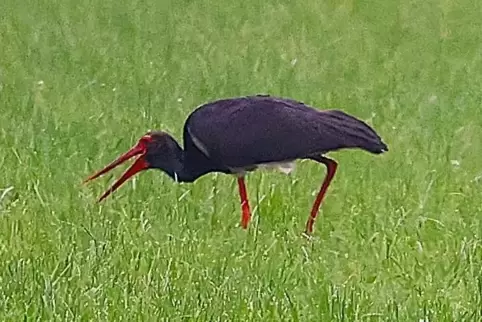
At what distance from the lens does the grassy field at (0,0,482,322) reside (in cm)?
480

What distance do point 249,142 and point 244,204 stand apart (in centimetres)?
32

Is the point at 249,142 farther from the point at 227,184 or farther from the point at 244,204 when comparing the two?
the point at 227,184

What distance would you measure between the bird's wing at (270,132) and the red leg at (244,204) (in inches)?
3.7

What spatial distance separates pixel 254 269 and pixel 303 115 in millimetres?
1445

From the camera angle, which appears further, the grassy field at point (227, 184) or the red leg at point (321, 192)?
the red leg at point (321, 192)

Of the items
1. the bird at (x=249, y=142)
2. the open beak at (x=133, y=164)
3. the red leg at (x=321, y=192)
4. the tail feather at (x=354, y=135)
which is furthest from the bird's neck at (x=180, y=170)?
the tail feather at (x=354, y=135)

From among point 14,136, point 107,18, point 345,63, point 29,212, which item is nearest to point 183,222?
point 29,212

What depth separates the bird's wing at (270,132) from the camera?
6371 millimetres

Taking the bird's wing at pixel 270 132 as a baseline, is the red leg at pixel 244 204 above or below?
below

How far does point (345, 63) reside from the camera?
37.2 ft

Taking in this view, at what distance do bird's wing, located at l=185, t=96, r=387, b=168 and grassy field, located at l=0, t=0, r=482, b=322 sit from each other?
8.8 inches

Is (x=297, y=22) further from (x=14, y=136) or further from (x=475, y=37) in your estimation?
(x=14, y=136)

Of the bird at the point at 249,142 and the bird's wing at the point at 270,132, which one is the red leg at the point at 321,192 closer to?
the bird at the point at 249,142

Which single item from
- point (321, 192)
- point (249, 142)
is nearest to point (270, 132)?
point (249, 142)
